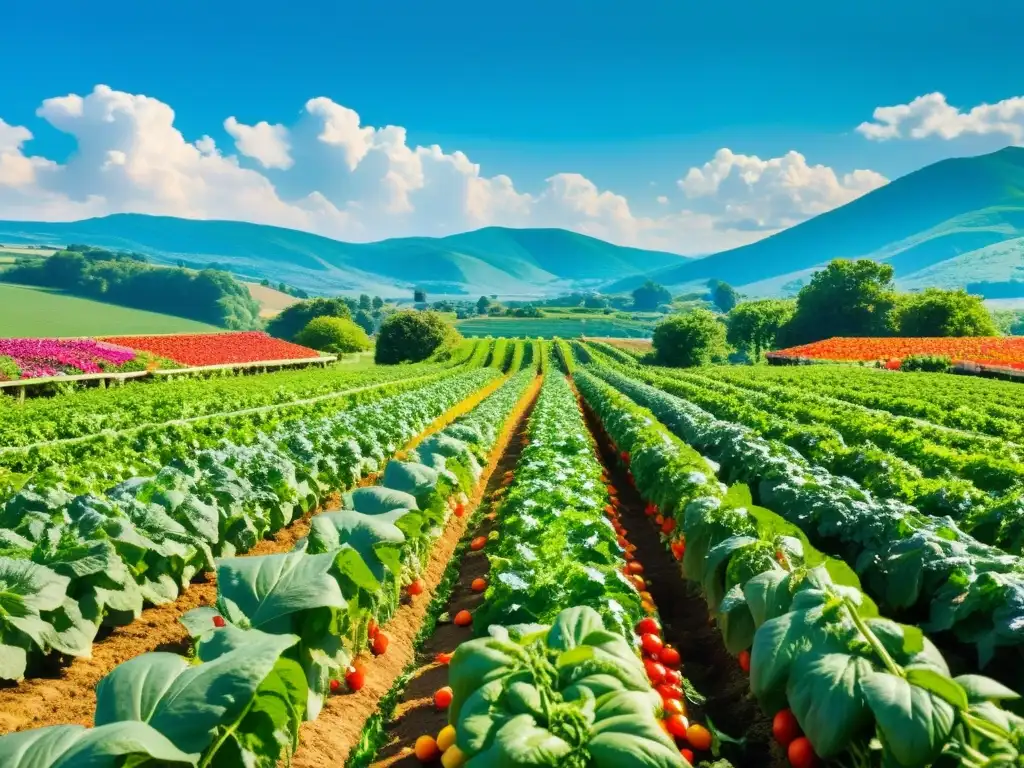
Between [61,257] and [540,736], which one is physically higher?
[61,257]

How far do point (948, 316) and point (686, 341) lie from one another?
83.8 ft

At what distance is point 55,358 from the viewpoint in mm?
27625

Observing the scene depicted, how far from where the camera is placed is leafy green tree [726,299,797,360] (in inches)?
3314

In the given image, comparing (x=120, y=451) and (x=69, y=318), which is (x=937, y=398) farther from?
(x=69, y=318)

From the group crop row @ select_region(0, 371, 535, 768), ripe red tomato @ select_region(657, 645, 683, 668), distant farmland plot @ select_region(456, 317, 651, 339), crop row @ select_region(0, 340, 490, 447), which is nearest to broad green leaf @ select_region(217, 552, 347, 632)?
crop row @ select_region(0, 371, 535, 768)

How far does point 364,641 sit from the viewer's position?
5.22 metres

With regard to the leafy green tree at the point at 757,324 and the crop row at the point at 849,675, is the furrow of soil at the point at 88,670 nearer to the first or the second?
the crop row at the point at 849,675

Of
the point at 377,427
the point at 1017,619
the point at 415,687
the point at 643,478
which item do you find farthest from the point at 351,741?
the point at 377,427

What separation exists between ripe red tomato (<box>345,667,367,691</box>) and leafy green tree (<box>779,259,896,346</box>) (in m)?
80.0

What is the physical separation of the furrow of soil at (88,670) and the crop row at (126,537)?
0.15 m

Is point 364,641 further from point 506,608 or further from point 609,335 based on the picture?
point 609,335

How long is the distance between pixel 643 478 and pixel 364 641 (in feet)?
18.6

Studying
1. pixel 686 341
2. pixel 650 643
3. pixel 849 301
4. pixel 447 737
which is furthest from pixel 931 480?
pixel 849 301

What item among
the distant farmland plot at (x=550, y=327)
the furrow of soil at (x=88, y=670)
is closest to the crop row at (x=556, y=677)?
the furrow of soil at (x=88, y=670)
